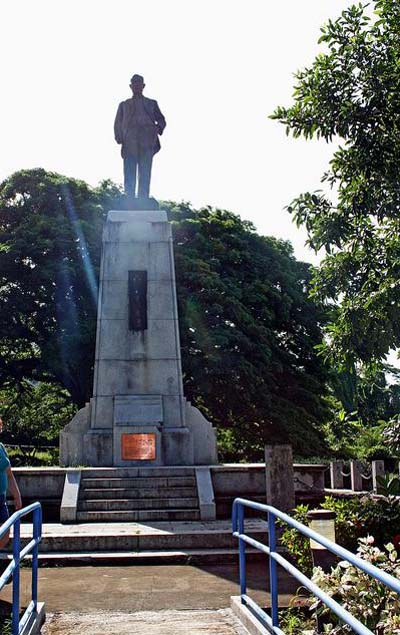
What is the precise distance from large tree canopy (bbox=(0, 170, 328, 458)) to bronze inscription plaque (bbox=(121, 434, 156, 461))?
25.3 feet

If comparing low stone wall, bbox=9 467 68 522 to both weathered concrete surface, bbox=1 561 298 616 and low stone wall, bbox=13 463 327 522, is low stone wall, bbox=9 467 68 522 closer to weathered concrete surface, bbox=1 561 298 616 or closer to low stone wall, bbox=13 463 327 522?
low stone wall, bbox=13 463 327 522

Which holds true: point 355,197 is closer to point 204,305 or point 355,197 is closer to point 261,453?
point 204,305

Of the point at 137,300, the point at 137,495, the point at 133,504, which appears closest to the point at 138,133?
the point at 137,300

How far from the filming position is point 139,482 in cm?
1276

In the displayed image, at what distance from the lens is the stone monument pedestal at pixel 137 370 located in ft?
48.5

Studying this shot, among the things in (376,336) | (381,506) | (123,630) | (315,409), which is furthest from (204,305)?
(123,630)

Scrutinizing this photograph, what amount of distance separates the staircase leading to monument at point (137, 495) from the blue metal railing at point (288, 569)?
204 inches

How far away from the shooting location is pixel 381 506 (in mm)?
7789

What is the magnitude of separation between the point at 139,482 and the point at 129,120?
8614 mm

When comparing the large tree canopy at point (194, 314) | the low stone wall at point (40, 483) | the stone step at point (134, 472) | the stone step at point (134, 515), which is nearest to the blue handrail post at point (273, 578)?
the stone step at point (134, 515)

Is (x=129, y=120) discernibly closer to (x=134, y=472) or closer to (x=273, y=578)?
(x=134, y=472)

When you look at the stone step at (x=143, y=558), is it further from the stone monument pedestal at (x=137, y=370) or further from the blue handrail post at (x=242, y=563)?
the stone monument pedestal at (x=137, y=370)

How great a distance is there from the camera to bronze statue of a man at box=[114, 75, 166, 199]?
56.6ft

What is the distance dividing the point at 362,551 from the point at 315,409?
1980 centimetres
